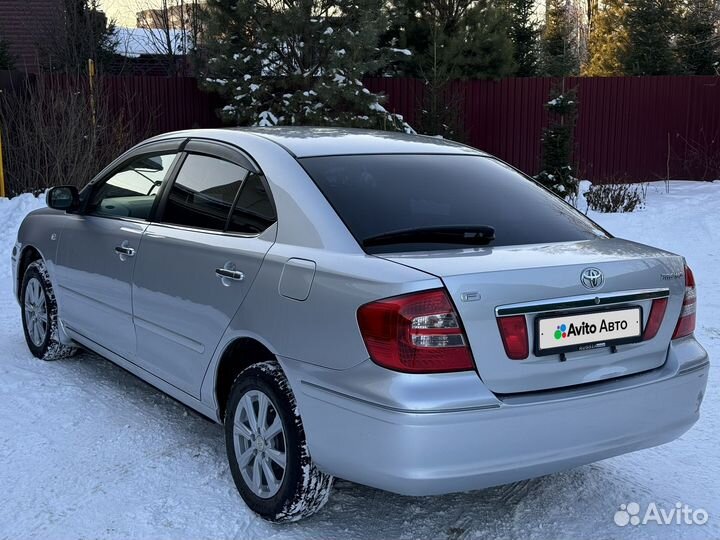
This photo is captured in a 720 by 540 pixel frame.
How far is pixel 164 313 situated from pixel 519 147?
14989mm

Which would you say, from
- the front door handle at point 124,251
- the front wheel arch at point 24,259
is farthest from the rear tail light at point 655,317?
the front wheel arch at point 24,259

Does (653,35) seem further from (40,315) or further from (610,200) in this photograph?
(40,315)

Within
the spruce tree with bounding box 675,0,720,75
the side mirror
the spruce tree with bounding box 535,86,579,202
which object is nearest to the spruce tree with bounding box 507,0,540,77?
the spruce tree with bounding box 675,0,720,75

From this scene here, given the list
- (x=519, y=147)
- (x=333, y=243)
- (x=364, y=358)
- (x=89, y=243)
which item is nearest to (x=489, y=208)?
(x=333, y=243)

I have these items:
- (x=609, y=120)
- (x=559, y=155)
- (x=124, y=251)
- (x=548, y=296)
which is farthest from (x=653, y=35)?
(x=548, y=296)

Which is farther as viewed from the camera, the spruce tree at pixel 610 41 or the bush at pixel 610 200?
the spruce tree at pixel 610 41

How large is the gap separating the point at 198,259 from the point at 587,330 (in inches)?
68.6

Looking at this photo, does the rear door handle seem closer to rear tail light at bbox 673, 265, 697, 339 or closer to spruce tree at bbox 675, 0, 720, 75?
rear tail light at bbox 673, 265, 697, 339

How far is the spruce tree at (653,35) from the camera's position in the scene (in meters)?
25.8

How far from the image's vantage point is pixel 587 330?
9.18 feet

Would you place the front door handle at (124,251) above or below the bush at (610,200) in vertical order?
above

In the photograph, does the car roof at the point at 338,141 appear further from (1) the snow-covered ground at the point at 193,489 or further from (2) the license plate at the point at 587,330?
(1) the snow-covered ground at the point at 193,489

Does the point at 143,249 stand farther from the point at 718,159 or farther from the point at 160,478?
the point at 718,159

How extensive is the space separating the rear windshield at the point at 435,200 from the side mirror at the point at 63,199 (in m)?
2.12
